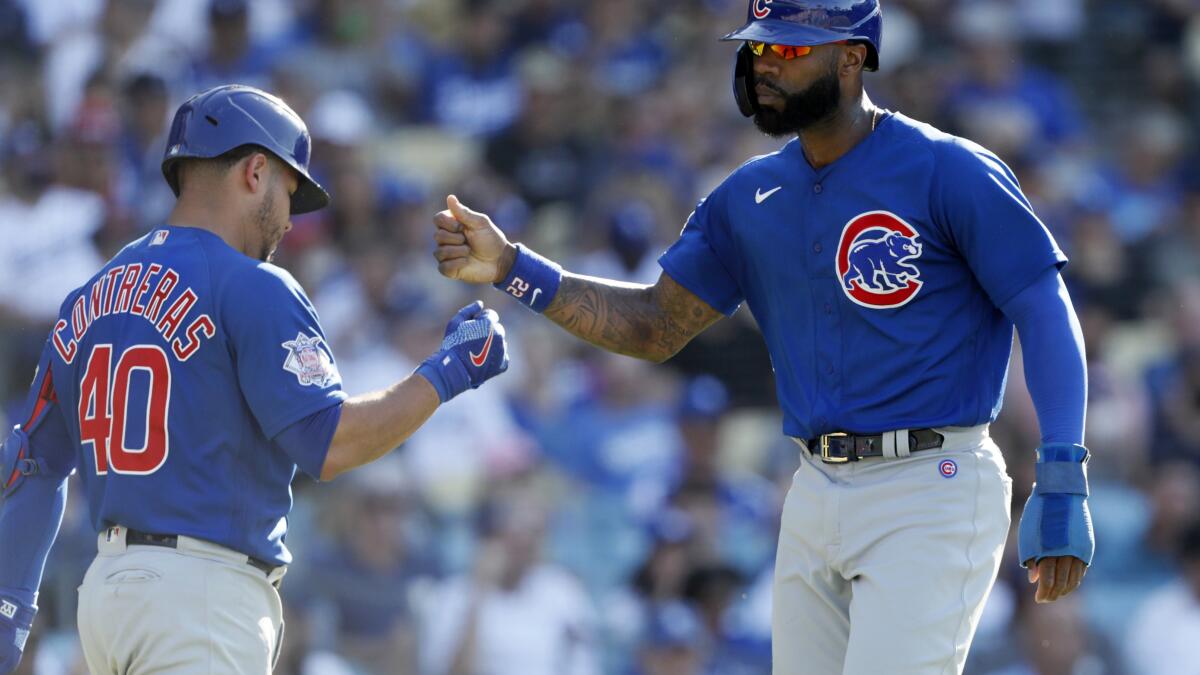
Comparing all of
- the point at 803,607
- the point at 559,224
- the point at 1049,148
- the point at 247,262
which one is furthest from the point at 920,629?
the point at 1049,148

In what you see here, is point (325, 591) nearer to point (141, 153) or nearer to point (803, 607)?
point (141, 153)

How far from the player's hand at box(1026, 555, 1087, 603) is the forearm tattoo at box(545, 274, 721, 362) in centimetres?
118

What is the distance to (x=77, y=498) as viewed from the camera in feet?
24.0

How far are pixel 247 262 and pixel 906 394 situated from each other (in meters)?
1.50

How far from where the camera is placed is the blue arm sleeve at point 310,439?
11.5 feet

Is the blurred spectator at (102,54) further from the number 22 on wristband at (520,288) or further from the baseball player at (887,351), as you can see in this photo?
the baseball player at (887,351)

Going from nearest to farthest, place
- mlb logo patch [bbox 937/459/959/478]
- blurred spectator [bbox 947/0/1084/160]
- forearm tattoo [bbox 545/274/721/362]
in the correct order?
mlb logo patch [bbox 937/459/959/478], forearm tattoo [bbox 545/274/721/362], blurred spectator [bbox 947/0/1084/160]

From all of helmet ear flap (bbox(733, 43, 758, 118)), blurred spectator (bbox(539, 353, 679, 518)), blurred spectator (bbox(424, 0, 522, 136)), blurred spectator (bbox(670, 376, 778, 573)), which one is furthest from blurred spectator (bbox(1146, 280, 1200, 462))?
helmet ear flap (bbox(733, 43, 758, 118))

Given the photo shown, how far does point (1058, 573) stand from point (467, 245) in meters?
1.72

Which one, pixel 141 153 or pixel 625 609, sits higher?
pixel 141 153

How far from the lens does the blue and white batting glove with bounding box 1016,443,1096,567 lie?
134 inches

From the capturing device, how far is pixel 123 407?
3.52m

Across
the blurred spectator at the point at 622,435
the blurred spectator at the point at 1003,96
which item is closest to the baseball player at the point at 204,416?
the blurred spectator at the point at 622,435

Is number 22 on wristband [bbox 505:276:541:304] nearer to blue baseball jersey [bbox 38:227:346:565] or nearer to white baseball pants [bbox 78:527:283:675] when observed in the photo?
blue baseball jersey [bbox 38:227:346:565]
